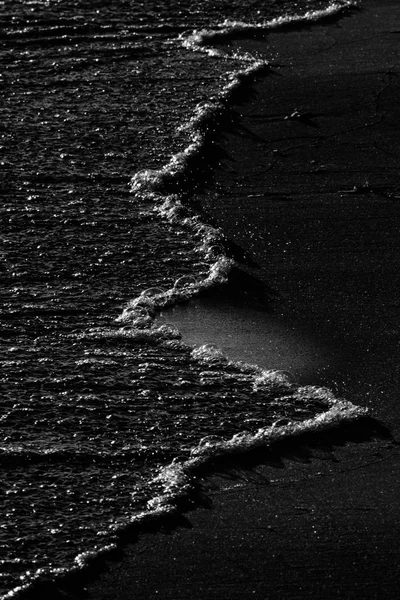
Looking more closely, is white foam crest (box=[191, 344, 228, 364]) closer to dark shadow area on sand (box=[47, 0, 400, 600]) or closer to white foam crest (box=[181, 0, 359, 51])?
dark shadow area on sand (box=[47, 0, 400, 600])

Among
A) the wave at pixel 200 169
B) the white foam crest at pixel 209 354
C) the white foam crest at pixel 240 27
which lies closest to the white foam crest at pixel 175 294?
the wave at pixel 200 169

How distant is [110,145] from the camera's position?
4.04 metres

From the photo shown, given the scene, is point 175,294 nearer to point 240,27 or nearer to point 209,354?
point 209,354

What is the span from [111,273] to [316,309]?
0.71 m

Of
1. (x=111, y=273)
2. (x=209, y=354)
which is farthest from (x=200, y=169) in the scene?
(x=209, y=354)

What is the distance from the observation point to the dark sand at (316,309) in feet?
7.75

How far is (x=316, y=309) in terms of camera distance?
10.5ft

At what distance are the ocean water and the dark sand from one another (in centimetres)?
11

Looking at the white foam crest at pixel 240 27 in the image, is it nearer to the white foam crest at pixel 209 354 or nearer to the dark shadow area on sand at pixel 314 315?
the dark shadow area on sand at pixel 314 315

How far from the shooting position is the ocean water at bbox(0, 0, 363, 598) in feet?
8.46

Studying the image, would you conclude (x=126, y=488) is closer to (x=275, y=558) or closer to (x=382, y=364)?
(x=275, y=558)

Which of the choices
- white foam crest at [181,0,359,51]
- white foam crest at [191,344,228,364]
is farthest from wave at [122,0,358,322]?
white foam crest at [191,344,228,364]

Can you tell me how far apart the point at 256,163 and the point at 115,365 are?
127 centimetres

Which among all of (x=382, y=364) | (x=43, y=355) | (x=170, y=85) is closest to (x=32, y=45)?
(x=170, y=85)
